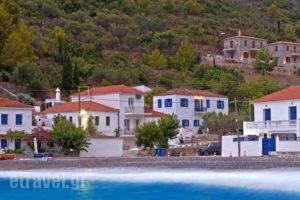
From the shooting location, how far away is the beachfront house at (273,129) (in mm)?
44625

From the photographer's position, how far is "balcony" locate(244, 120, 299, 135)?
46938 millimetres

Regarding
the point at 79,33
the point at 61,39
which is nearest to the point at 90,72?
the point at 61,39

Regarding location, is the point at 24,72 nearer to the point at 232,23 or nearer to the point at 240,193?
the point at 240,193

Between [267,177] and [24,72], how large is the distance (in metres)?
44.3

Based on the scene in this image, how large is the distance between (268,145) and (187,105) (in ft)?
72.7

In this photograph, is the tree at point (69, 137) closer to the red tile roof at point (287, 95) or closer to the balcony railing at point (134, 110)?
the balcony railing at point (134, 110)

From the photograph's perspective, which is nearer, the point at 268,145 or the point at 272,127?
the point at 268,145

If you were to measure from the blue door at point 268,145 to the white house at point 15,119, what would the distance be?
18.1 metres

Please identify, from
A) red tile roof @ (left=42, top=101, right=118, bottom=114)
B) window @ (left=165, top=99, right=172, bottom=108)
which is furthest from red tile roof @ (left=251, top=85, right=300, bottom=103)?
window @ (left=165, top=99, right=172, bottom=108)

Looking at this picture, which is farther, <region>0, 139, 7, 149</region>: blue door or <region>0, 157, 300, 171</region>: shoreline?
<region>0, 139, 7, 149</region>: blue door

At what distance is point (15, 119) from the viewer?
5338 centimetres

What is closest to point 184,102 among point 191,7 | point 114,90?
point 114,90

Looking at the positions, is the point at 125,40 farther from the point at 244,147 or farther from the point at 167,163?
the point at 167,163

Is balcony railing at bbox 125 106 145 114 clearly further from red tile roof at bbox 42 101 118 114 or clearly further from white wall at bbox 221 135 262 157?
white wall at bbox 221 135 262 157
